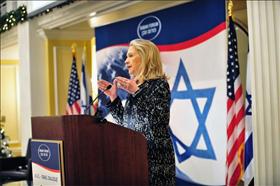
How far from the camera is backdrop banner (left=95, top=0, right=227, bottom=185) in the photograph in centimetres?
500

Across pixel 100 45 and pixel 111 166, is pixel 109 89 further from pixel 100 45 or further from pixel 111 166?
pixel 100 45

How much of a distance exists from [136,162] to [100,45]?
494 centimetres

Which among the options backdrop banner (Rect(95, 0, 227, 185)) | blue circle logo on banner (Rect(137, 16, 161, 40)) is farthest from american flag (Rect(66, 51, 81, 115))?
backdrop banner (Rect(95, 0, 227, 185))

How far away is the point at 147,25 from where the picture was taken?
5926mm

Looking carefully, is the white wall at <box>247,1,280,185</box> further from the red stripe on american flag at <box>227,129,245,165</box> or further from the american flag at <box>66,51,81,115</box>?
the american flag at <box>66,51,81,115</box>

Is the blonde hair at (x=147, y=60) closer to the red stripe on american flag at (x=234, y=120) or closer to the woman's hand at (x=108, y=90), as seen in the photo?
the woman's hand at (x=108, y=90)

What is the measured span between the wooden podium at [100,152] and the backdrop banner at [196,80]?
2888 millimetres

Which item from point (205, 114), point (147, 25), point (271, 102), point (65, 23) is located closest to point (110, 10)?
point (147, 25)

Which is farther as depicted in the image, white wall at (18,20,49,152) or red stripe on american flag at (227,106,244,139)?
white wall at (18,20,49,152)

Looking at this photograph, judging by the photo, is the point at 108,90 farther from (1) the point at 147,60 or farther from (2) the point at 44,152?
(2) the point at 44,152

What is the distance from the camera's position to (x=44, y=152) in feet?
6.82

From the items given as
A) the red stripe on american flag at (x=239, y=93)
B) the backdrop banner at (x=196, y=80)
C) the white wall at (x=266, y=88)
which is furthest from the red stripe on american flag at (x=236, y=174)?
the white wall at (x=266, y=88)

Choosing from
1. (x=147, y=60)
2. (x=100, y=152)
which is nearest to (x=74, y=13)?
(x=147, y=60)

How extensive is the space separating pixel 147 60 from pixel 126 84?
196 mm
